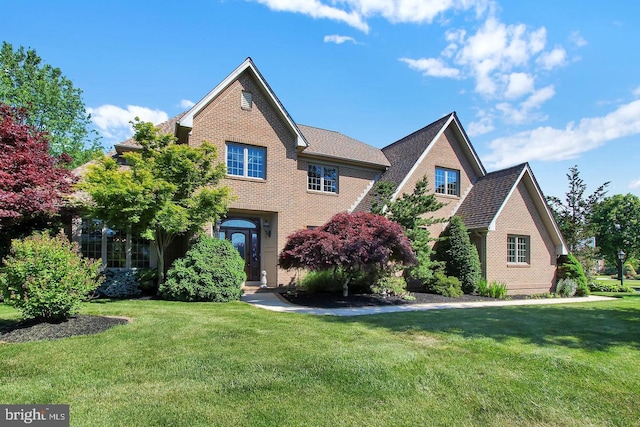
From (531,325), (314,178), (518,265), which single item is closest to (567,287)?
(518,265)

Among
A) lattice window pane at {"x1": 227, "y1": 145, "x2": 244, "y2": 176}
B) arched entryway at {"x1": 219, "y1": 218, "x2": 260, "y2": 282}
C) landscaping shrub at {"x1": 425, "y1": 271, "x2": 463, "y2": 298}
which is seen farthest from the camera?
arched entryway at {"x1": 219, "y1": 218, "x2": 260, "y2": 282}

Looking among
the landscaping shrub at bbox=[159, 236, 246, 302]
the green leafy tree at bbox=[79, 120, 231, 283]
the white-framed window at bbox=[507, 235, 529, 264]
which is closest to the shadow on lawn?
the landscaping shrub at bbox=[159, 236, 246, 302]

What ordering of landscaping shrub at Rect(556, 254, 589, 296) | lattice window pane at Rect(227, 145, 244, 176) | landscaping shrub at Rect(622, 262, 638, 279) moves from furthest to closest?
landscaping shrub at Rect(622, 262, 638, 279), landscaping shrub at Rect(556, 254, 589, 296), lattice window pane at Rect(227, 145, 244, 176)

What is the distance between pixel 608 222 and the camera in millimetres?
36344

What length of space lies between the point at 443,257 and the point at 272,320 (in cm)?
1121

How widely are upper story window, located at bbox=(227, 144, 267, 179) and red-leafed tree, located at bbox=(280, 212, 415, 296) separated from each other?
13.2ft

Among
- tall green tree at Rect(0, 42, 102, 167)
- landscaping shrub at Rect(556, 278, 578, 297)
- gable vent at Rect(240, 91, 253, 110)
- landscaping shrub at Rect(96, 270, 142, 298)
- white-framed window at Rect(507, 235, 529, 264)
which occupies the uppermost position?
tall green tree at Rect(0, 42, 102, 167)

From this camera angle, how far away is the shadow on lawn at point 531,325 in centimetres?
712

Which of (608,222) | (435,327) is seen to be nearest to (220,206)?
(435,327)

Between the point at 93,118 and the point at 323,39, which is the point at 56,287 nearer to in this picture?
the point at 323,39

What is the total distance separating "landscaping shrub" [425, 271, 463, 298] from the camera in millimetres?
15312

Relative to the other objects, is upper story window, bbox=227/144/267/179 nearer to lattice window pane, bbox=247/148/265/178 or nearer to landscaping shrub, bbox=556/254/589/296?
lattice window pane, bbox=247/148/265/178

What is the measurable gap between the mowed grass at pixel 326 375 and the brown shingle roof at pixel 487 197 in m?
10.0

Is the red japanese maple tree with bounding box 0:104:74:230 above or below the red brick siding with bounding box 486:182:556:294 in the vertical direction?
above
